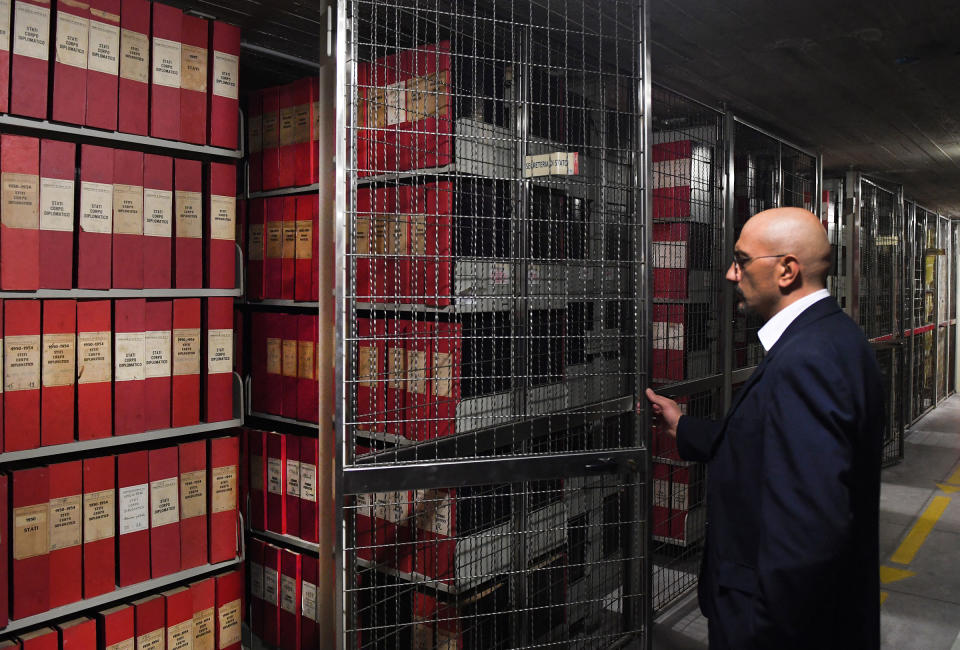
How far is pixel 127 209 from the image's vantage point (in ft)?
7.41

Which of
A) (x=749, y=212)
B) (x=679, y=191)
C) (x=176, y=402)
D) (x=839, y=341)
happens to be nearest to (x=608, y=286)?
(x=679, y=191)

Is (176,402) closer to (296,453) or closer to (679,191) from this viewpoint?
(296,453)

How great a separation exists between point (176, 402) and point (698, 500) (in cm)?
281

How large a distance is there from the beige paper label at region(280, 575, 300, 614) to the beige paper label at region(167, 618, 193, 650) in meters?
0.56

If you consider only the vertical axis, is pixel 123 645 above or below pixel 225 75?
below

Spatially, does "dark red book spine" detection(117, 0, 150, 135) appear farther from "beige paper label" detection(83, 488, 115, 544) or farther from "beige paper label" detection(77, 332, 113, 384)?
"beige paper label" detection(83, 488, 115, 544)

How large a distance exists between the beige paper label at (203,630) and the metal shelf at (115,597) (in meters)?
0.14

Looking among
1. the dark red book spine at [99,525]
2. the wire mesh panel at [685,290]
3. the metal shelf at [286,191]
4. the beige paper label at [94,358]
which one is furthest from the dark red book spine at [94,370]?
the wire mesh panel at [685,290]

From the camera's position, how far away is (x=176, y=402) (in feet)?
7.95

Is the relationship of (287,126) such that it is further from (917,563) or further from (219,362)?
(917,563)

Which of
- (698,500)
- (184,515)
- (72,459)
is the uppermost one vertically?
(72,459)

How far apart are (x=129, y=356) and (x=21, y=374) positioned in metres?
0.32

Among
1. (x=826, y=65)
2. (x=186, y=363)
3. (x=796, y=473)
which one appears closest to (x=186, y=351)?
(x=186, y=363)

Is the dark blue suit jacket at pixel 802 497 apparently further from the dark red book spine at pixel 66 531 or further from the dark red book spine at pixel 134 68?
the dark red book spine at pixel 134 68
